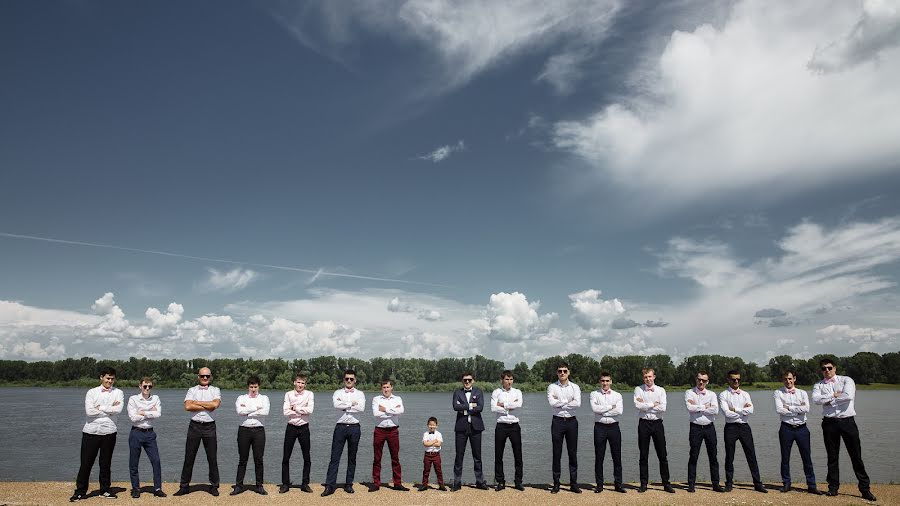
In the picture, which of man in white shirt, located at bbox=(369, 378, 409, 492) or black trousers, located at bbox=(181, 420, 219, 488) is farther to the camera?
man in white shirt, located at bbox=(369, 378, 409, 492)

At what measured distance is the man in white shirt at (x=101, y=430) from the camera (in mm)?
12039

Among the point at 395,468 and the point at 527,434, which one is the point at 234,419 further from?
the point at 395,468

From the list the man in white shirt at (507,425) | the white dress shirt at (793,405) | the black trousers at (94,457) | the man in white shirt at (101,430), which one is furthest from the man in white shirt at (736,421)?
the black trousers at (94,457)

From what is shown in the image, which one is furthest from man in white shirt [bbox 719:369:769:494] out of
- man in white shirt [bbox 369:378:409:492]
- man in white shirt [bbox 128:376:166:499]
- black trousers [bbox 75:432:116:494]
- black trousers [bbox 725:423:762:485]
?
black trousers [bbox 75:432:116:494]

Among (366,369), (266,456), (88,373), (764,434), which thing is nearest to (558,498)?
(266,456)

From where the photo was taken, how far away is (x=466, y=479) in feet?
77.0

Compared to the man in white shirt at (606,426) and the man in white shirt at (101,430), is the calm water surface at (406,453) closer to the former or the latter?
the man in white shirt at (606,426)

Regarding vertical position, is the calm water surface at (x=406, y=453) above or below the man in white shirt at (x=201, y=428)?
below

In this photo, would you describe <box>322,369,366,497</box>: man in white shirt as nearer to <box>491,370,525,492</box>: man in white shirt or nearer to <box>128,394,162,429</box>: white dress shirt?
<box>491,370,525,492</box>: man in white shirt

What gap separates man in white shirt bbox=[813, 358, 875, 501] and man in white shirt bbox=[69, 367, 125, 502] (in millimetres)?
15145

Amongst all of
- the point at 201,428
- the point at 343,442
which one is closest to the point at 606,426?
the point at 343,442

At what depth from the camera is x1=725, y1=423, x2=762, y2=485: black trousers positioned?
13.2m

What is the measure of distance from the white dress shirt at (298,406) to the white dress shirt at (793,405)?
34.6 feet

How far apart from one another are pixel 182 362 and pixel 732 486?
12383 centimetres
